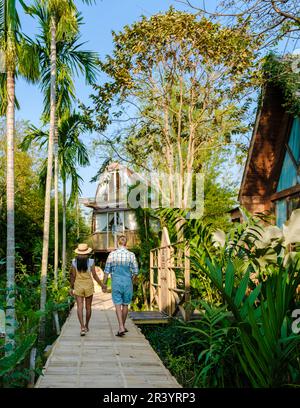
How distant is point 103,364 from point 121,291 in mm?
2406

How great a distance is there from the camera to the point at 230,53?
54.6ft

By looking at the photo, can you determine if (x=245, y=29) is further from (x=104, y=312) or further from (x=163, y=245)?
(x=104, y=312)

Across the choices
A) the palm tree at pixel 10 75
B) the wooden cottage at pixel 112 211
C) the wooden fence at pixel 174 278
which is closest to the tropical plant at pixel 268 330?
the wooden fence at pixel 174 278

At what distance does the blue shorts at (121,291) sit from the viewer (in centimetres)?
951

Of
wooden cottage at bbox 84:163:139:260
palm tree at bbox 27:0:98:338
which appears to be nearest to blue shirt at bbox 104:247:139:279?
palm tree at bbox 27:0:98:338

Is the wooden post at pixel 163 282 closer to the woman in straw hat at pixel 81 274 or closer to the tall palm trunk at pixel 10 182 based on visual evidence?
the woman in straw hat at pixel 81 274

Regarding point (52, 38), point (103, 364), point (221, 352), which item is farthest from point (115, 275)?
point (52, 38)

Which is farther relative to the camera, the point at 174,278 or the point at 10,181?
the point at 174,278

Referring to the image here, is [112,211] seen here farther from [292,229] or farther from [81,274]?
[292,229]

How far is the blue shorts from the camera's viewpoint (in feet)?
31.2

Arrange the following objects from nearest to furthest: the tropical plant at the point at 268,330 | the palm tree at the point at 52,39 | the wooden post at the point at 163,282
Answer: the tropical plant at the point at 268,330
the wooden post at the point at 163,282
the palm tree at the point at 52,39

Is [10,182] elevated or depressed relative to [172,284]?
elevated

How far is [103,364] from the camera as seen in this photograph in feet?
23.5

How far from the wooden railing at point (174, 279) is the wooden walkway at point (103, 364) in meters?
1.04
